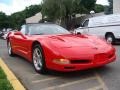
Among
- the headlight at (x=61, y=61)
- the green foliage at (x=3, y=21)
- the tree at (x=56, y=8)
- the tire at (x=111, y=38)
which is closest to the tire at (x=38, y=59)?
the headlight at (x=61, y=61)

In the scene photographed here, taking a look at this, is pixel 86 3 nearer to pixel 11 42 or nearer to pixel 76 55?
pixel 11 42

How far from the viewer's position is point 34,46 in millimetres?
7996

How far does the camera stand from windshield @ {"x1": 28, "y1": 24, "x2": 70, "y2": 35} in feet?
29.3

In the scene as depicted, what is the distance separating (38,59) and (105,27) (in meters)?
A: 10.4

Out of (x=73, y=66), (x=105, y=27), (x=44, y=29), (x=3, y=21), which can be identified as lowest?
(x=3, y=21)

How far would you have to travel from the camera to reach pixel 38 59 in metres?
7.75

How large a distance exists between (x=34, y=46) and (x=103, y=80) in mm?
2184

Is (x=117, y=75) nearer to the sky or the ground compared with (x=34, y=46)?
nearer to the ground

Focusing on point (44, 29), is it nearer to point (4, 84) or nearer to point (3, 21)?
point (4, 84)

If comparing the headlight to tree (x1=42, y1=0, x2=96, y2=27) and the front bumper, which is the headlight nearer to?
the front bumper

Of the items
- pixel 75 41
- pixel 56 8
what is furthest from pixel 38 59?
pixel 56 8

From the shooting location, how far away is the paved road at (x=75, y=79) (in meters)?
6.24

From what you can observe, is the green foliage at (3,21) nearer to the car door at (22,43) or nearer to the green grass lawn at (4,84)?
the car door at (22,43)

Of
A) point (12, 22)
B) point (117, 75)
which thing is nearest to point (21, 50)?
point (117, 75)
